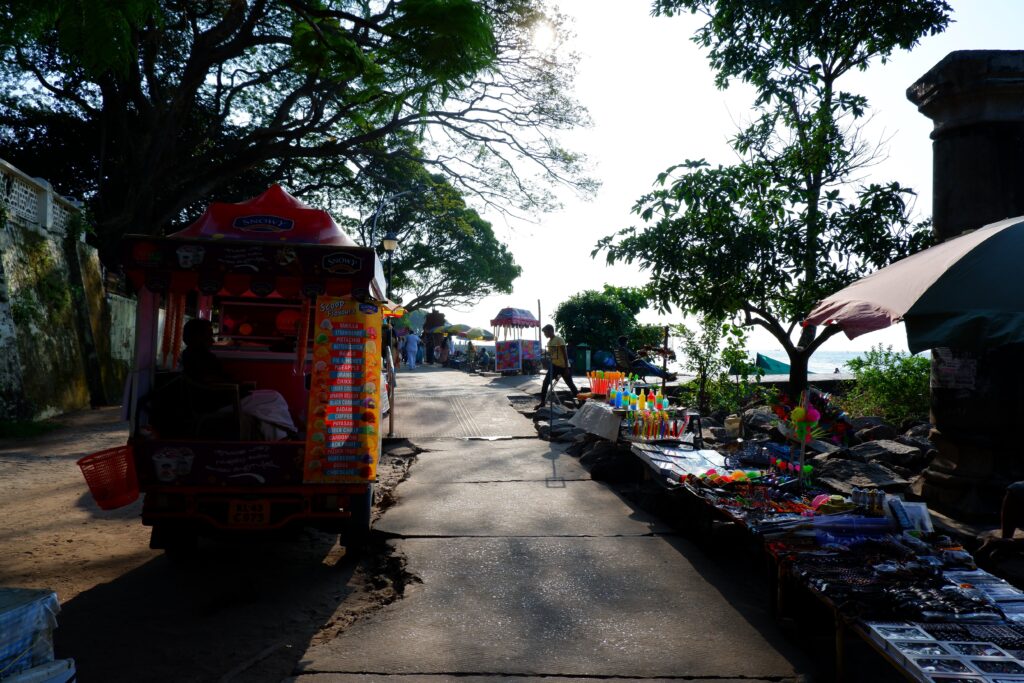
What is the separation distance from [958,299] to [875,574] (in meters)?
1.84

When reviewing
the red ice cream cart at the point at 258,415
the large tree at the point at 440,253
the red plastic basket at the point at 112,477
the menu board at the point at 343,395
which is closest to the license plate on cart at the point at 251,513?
the red ice cream cart at the point at 258,415

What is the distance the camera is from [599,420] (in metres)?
9.66

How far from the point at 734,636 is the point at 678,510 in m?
2.54

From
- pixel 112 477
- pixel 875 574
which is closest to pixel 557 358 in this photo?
pixel 112 477

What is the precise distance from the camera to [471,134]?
1938cm

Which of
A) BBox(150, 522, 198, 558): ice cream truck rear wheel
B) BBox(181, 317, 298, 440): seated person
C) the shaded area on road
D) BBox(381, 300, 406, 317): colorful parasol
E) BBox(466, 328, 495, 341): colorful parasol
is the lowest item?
the shaded area on road

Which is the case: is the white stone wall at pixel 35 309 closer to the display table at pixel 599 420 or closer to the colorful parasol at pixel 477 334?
the display table at pixel 599 420

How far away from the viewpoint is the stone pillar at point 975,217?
6086mm

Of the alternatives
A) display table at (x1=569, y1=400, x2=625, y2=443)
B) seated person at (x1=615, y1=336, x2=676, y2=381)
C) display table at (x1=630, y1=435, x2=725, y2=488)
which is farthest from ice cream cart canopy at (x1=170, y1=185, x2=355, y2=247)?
seated person at (x1=615, y1=336, x2=676, y2=381)

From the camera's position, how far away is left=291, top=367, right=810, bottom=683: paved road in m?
3.80

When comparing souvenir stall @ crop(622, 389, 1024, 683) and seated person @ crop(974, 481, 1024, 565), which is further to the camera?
seated person @ crop(974, 481, 1024, 565)

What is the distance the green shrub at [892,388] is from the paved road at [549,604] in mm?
5721

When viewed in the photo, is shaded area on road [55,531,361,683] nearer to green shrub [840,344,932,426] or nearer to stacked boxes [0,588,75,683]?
stacked boxes [0,588,75,683]

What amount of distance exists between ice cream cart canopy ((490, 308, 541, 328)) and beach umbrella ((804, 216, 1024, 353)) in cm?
2621
